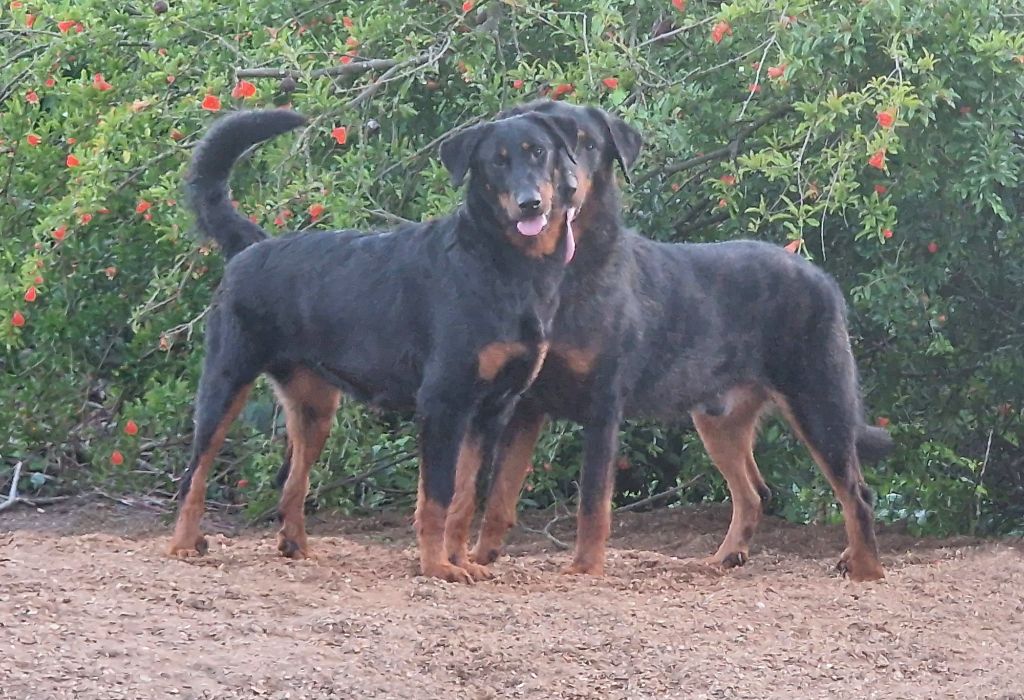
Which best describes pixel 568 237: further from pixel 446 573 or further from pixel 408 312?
pixel 446 573

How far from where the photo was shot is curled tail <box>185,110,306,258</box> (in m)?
6.77

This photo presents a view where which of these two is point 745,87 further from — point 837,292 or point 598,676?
point 598,676

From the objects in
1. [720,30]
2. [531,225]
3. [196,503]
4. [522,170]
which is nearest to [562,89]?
[720,30]

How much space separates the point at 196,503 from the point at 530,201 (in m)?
1.93

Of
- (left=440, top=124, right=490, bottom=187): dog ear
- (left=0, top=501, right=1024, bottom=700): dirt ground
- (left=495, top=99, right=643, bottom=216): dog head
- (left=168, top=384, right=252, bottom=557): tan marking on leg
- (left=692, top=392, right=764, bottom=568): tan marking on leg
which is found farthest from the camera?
(left=692, top=392, right=764, bottom=568): tan marking on leg

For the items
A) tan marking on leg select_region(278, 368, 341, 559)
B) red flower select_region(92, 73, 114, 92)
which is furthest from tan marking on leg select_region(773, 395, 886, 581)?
red flower select_region(92, 73, 114, 92)

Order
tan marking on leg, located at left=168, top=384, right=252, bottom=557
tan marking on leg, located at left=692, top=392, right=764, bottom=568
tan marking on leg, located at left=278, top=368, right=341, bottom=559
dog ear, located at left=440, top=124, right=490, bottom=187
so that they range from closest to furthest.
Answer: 1. dog ear, located at left=440, top=124, right=490, bottom=187
2. tan marking on leg, located at left=168, top=384, right=252, bottom=557
3. tan marking on leg, located at left=278, top=368, right=341, bottom=559
4. tan marking on leg, located at left=692, top=392, right=764, bottom=568

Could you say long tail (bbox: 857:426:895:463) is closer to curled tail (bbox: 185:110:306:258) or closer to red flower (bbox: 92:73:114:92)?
curled tail (bbox: 185:110:306:258)

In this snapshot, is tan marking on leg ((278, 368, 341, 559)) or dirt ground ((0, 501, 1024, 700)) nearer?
dirt ground ((0, 501, 1024, 700))

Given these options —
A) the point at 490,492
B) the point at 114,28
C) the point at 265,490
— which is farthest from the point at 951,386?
the point at 114,28

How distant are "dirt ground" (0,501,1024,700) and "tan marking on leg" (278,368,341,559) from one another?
140mm

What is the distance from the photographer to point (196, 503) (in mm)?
6484

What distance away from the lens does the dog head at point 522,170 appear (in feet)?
19.3

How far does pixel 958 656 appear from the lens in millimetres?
5188
